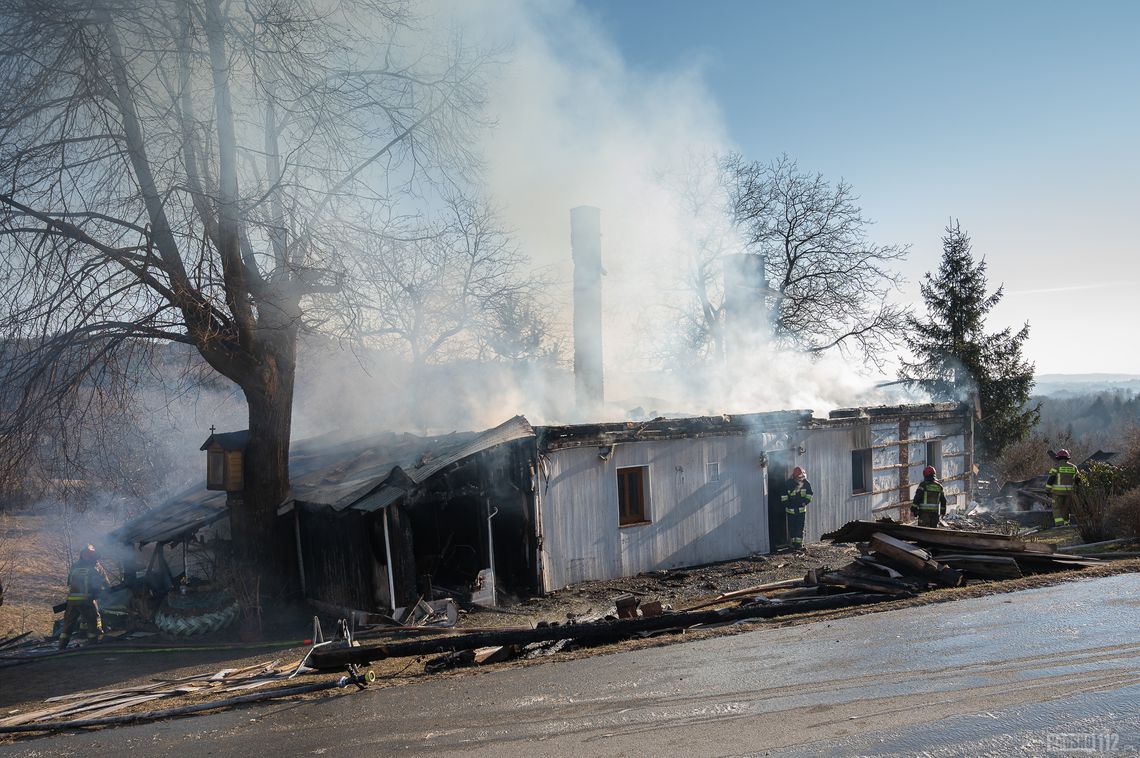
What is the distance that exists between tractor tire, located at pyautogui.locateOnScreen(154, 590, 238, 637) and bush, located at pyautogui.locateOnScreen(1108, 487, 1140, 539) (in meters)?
15.3

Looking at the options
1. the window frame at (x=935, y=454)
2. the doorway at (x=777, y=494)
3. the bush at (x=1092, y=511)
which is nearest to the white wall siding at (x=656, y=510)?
the doorway at (x=777, y=494)

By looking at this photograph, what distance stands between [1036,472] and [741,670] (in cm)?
2663

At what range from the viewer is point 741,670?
742 cm

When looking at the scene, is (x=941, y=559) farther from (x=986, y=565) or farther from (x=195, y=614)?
(x=195, y=614)

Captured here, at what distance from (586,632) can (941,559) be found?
5.67 m

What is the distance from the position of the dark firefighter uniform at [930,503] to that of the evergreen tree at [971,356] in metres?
18.7

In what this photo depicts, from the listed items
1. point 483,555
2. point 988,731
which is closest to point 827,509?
point 483,555

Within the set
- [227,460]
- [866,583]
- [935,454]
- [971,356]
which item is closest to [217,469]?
[227,460]

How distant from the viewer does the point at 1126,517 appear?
44.9ft

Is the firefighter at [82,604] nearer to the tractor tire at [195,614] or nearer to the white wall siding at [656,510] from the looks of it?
the tractor tire at [195,614]

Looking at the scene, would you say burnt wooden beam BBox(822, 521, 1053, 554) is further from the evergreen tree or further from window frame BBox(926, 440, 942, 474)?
the evergreen tree

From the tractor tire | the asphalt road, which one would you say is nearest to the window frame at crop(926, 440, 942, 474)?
the asphalt road

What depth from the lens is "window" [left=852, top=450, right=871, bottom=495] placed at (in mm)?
19016

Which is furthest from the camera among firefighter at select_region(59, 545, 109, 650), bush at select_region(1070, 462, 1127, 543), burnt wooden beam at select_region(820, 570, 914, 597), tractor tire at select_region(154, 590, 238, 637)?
bush at select_region(1070, 462, 1127, 543)
